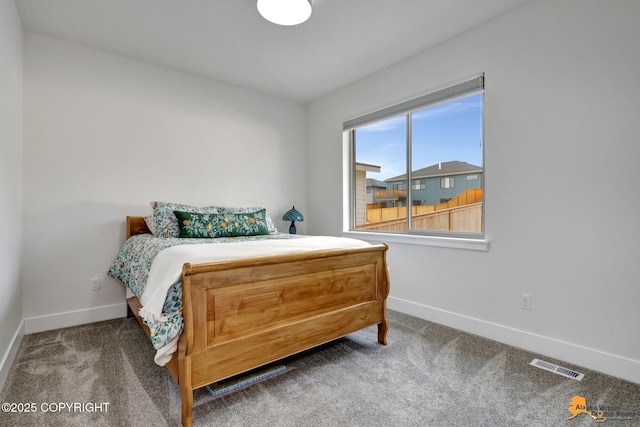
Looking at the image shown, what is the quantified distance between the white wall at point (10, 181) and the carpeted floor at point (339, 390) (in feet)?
0.72

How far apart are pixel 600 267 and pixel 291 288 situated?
186 cm

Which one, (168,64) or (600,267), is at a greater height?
(168,64)

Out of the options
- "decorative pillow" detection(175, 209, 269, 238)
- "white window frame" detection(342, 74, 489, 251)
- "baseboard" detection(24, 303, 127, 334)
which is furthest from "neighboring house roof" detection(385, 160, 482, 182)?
"baseboard" detection(24, 303, 127, 334)

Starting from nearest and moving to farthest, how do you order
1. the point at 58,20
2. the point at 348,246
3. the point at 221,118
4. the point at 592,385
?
the point at 592,385, the point at 348,246, the point at 58,20, the point at 221,118

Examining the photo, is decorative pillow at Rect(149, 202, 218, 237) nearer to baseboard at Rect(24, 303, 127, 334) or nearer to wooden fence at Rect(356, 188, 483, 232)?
baseboard at Rect(24, 303, 127, 334)

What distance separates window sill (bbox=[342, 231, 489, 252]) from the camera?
2.43m

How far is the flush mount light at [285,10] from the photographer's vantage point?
75.6 inches

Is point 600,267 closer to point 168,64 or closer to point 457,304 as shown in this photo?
point 457,304

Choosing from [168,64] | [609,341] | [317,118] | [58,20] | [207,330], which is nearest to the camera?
[207,330]

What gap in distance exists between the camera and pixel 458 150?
271 cm

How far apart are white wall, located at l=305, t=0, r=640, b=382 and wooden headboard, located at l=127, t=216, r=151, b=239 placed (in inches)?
103

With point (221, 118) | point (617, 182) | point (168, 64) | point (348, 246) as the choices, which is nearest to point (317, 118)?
point (221, 118)

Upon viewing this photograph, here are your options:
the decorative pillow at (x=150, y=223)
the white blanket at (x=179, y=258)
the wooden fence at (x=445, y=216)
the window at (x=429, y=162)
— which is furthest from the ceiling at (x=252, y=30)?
the white blanket at (x=179, y=258)

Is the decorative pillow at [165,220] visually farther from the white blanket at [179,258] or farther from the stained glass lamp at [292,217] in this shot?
the stained glass lamp at [292,217]
